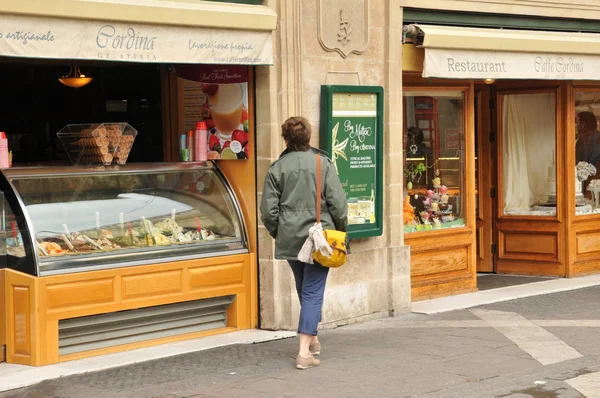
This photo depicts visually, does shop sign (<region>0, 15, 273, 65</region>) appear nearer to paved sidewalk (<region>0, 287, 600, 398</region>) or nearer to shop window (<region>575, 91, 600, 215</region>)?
paved sidewalk (<region>0, 287, 600, 398</region>)

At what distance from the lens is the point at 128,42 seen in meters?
8.23

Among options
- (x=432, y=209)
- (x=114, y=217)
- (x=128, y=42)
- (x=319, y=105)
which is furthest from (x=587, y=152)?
(x=128, y=42)

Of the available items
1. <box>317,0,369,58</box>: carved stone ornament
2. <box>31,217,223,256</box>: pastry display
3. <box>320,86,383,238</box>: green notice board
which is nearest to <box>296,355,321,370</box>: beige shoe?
<box>31,217,223,256</box>: pastry display

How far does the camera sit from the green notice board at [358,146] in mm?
9766

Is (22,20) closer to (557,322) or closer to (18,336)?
(18,336)

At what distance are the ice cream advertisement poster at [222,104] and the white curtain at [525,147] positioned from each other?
4785 millimetres

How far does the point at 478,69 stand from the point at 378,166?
1.70m

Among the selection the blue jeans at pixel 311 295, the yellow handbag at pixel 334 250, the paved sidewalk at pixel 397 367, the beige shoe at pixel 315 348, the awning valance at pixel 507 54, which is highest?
the awning valance at pixel 507 54

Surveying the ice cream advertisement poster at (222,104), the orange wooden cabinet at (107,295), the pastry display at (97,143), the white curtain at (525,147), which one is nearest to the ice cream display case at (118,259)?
the orange wooden cabinet at (107,295)

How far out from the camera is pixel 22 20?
7.59m

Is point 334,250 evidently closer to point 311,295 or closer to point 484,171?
point 311,295

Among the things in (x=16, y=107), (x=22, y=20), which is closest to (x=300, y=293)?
(x=22, y=20)

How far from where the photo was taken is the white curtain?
1317cm

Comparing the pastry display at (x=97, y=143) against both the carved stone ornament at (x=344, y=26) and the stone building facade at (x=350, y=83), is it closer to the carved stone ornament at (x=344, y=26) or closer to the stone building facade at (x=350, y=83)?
the stone building facade at (x=350, y=83)
